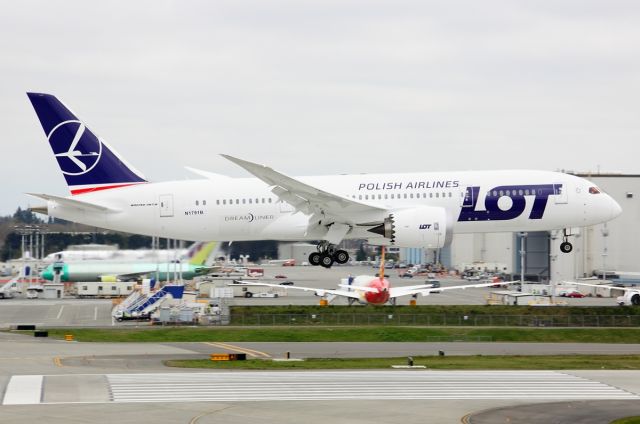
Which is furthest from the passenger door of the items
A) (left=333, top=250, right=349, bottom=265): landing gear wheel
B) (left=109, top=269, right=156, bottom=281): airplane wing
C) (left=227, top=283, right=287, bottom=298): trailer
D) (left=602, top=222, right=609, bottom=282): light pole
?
(left=602, top=222, right=609, bottom=282): light pole

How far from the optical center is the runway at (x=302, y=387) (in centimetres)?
4181

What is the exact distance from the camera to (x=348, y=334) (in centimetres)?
6988

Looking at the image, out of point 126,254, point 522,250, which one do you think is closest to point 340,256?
point 126,254

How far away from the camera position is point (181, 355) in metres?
57.2

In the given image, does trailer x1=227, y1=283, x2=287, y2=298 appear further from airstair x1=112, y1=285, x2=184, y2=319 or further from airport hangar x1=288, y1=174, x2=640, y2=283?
airport hangar x1=288, y1=174, x2=640, y2=283

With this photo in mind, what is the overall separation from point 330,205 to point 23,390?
2175 centimetres

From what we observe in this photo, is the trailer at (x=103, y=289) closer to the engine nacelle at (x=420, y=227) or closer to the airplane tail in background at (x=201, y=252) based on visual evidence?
the airplane tail in background at (x=201, y=252)

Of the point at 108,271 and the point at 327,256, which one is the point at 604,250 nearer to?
the point at 108,271

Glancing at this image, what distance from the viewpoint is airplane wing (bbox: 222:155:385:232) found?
56375 millimetres

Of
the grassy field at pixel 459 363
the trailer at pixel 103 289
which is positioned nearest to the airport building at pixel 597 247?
the trailer at pixel 103 289

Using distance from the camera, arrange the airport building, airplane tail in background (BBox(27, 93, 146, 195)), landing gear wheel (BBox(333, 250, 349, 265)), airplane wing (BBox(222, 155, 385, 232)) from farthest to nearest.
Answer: the airport building, airplane tail in background (BBox(27, 93, 146, 195)), landing gear wheel (BBox(333, 250, 349, 265)), airplane wing (BBox(222, 155, 385, 232))

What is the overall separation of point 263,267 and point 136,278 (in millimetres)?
21296

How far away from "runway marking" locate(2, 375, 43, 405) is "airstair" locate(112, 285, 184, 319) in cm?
3292

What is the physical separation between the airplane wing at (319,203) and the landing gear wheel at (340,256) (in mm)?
1913
